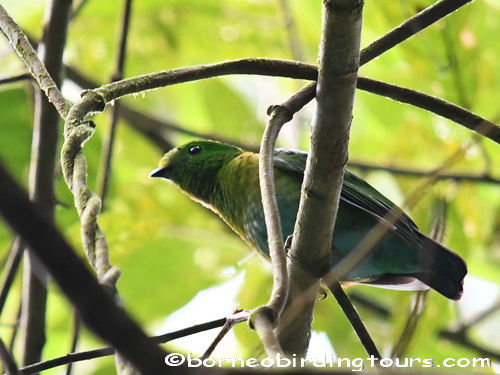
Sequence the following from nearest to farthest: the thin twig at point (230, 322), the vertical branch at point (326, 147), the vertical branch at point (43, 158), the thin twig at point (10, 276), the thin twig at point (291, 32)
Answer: the thin twig at point (230, 322), the vertical branch at point (326, 147), the thin twig at point (10, 276), the vertical branch at point (43, 158), the thin twig at point (291, 32)

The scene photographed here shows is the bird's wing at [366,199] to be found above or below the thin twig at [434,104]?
above

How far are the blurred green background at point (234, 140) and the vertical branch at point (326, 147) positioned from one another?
1.56 meters

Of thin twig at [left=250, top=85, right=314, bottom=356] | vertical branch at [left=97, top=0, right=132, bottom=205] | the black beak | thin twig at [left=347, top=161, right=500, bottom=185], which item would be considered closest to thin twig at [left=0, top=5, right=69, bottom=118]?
thin twig at [left=250, top=85, right=314, bottom=356]

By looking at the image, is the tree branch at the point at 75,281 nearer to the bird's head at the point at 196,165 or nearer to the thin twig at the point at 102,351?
the thin twig at the point at 102,351

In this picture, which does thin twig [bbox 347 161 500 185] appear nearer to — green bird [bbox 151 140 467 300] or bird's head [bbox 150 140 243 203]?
green bird [bbox 151 140 467 300]

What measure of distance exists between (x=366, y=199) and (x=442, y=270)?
0.43m

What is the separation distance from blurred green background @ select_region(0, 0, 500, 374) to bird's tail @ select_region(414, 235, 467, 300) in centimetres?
23

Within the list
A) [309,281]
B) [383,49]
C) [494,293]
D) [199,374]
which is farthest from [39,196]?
[494,293]

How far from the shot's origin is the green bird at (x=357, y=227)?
3.22 meters

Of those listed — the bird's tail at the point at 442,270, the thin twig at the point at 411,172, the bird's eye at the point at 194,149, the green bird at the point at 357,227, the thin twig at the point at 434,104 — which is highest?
the thin twig at the point at 411,172

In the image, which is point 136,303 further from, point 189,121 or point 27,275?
point 189,121

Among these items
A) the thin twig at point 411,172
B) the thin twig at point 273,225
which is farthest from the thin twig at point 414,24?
the thin twig at point 411,172

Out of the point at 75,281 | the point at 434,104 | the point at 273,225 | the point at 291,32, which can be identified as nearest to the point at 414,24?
the point at 434,104

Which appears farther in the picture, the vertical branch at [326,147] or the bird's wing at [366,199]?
the bird's wing at [366,199]
